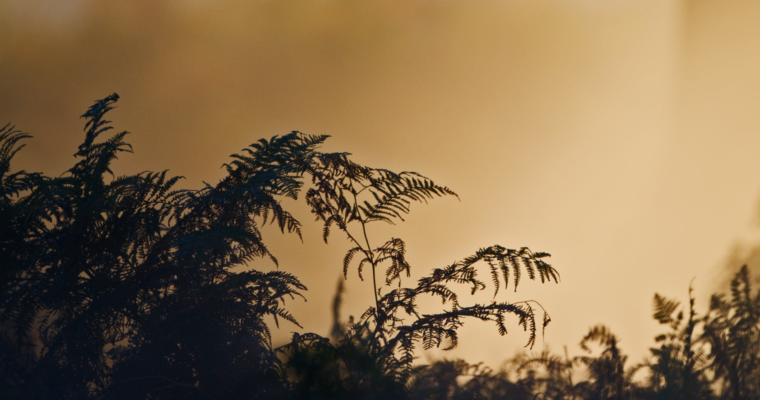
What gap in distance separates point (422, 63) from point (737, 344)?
1171 mm

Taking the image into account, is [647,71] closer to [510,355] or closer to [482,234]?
[482,234]

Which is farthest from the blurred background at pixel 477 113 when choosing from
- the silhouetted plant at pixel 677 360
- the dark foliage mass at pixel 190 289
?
the dark foliage mass at pixel 190 289

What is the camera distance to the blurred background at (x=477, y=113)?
1433mm

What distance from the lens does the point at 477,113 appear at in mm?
1677

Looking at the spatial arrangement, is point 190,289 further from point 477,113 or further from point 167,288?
point 477,113

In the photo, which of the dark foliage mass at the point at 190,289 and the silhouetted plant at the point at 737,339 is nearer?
the dark foliage mass at the point at 190,289

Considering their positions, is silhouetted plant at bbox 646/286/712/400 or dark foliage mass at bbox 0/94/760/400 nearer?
dark foliage mass at bbox 0/94/760/400

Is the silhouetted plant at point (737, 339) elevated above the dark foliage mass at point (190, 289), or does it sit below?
above

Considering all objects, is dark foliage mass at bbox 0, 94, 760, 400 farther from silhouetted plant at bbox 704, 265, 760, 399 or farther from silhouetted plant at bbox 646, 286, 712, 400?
silhouetted plant at bbox 704, 265, 760, 399

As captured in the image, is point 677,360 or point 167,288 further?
point 677,360

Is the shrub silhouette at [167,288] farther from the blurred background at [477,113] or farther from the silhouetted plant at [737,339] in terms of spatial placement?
the silhouetted plant at [737,339]

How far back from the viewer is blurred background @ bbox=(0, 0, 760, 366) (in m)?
1.43

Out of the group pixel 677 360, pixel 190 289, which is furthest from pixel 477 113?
pixel 190 289

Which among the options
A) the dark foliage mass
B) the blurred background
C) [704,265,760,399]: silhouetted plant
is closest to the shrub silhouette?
the dark foliage mass
